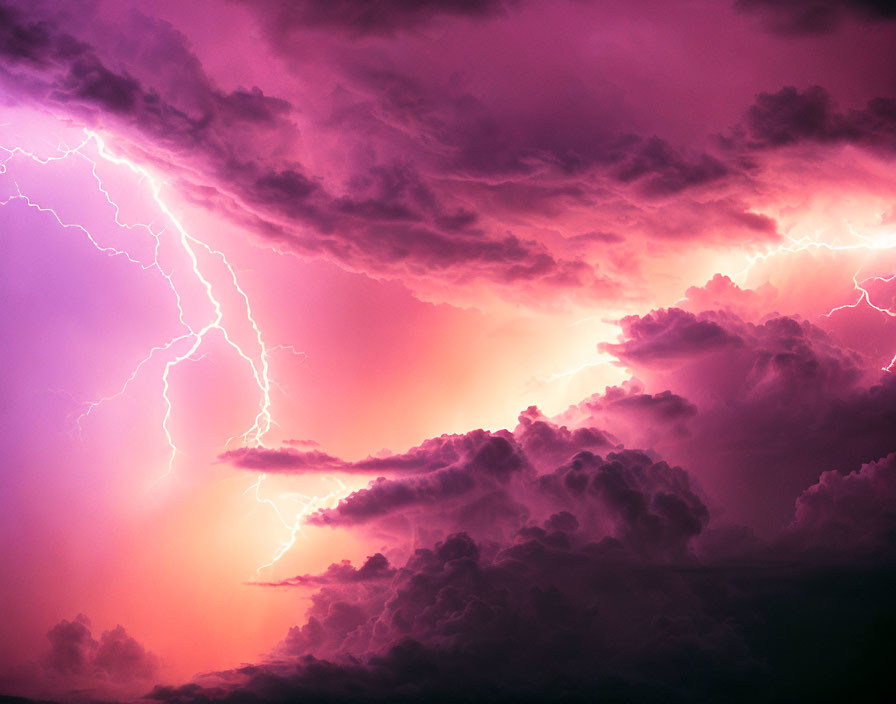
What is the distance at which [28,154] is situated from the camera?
4197 centimetres

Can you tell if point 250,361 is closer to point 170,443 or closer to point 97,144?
point 170,443

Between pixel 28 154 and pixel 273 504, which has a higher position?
pixel 28 154

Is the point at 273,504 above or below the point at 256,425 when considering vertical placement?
below

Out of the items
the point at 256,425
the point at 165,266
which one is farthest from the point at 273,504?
the point at 165,266

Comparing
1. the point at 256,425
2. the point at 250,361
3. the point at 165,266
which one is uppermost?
the point at 165,266

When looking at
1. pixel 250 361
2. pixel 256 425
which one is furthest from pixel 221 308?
pixel 256 425

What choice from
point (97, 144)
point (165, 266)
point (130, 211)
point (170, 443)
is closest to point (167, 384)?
point (170, 443)

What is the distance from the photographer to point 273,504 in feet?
139

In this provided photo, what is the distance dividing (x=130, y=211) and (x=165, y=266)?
9.28ft

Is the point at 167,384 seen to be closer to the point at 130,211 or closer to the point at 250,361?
the point at 250,361

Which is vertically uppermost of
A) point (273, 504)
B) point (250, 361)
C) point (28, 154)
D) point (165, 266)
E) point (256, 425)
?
point (28, 154)

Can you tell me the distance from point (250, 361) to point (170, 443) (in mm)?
4778

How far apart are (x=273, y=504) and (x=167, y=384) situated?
6.79 m

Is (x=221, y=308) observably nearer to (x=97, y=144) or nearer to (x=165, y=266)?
(x=165, y=266)
